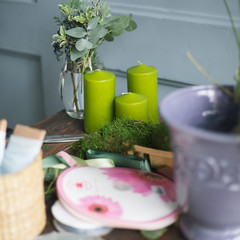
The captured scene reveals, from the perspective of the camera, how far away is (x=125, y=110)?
0.96 m

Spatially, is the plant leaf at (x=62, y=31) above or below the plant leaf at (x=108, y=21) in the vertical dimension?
below

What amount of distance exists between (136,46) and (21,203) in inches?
34.2

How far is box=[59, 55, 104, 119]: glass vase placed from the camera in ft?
3.69

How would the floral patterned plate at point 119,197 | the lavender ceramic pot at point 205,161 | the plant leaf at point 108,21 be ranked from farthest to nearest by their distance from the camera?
1. the plant leaf at point 108,21
2. the floral patterned plate at point 119,197
3. the lavender ceramic pot at point 205,161

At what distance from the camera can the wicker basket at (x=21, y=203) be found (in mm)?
546

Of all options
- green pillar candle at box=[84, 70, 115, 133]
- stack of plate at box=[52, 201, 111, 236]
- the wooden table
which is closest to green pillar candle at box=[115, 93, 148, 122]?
green pillar candle at box=[84, 70, 115, 133]

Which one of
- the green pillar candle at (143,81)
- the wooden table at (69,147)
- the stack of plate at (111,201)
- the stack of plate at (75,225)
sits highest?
the green pillar candle at (143,81)

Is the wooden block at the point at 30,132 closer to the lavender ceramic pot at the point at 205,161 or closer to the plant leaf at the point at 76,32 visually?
the lavender ceramic pot at the point at 205,161

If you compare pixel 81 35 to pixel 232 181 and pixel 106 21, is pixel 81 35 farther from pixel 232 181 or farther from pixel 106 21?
pixel 232 181

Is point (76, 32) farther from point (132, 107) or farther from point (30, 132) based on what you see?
point (30, 132)

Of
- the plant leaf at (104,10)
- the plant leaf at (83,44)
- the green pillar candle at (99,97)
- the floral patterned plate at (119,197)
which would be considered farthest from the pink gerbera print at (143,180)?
the plant leaf at (104,10)

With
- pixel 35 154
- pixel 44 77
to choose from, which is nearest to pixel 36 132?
pixel 35 154

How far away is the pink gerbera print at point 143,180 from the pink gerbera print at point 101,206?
56mm

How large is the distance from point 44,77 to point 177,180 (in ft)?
4.12
